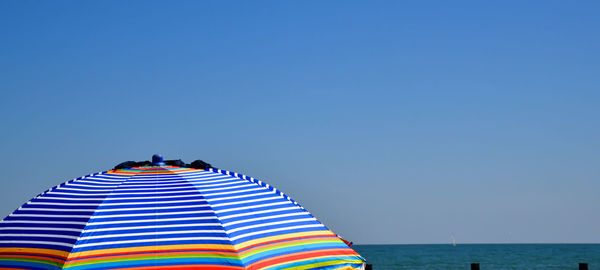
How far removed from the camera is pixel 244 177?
23.4 feet

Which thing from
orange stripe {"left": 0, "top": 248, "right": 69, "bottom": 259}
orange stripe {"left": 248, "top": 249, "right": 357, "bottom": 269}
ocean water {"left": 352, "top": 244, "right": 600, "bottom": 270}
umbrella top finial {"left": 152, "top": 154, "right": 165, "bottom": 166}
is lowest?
orange stripe {"left": 0, "top": 248, "right": 69, "bottom": 259}

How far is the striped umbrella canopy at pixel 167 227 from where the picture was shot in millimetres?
5891

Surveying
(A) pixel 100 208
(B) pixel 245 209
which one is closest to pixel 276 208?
(B) pixel 245 209

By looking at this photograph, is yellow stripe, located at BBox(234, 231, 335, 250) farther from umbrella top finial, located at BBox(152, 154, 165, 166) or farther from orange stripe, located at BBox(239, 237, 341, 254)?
umbrella top finial, located at BBox(152, 154, 165, 166)

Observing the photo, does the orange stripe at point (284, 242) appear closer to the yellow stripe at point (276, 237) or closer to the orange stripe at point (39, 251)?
the yellow stripe at point (276, 237)

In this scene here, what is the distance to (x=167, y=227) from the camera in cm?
611

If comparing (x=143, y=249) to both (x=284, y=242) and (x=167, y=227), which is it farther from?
(x=284, y=242)

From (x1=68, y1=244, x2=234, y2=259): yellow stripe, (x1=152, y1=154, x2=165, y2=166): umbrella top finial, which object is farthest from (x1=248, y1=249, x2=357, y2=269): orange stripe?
(x1=152, y1=154, x2=165, y2=166): umbrella top finial

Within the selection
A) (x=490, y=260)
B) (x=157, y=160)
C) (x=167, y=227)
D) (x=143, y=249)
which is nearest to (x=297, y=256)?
(x=167, y=227)

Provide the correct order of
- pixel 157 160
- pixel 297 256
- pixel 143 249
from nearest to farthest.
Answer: pixel 143 249
pixel 297 256
pixel 157 160

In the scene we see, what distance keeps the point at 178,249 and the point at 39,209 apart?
1572 mm

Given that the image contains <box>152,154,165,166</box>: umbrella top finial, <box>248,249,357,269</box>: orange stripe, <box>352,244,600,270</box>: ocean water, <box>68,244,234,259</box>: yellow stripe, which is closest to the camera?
<box>68,244,234,259</box>: yellow stripe

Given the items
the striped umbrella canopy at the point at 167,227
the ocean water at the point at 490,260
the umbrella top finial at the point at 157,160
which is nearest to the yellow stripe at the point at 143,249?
the striped umbrella canopy at the point at 167,227

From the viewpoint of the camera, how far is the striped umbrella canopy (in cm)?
589
